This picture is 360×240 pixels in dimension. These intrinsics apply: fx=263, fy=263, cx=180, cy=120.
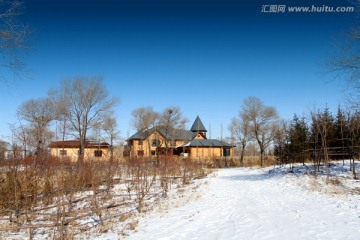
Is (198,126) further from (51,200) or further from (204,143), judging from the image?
(51,200)

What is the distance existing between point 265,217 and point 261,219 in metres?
0.28

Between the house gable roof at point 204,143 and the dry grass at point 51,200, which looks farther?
the house gable roof at point 204,143

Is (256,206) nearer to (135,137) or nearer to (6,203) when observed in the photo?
(6,203)

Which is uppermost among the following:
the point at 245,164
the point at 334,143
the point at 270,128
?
the point at 270,128

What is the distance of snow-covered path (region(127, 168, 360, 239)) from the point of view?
20.5 feet

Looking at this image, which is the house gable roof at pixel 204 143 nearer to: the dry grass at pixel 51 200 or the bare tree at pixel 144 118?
the bare tree at pixel 144 118

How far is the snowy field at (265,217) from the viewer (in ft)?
20.7

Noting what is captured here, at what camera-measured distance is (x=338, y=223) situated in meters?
6.70

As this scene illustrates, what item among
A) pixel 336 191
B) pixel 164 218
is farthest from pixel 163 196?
pixel 336 191

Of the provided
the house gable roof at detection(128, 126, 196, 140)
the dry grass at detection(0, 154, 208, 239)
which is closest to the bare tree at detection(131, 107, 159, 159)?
the house gable roof at detection(128, 126, 196, 140)

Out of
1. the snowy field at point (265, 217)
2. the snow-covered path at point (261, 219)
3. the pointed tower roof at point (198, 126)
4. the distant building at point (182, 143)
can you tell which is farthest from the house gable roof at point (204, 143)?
the snow-covered path at point (261, 219)

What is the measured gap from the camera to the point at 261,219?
25.0 feet

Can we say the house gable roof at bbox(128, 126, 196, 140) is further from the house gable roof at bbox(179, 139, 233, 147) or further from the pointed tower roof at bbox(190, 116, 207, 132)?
A: the house gable roof at bbox(179, 139, 233, 147)

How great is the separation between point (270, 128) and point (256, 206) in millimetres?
36831
